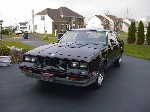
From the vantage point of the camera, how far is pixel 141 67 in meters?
12.0

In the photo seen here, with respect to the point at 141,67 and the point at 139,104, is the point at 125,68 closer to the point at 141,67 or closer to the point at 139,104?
the point at 141,67

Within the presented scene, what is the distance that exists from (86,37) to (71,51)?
187 centimetres

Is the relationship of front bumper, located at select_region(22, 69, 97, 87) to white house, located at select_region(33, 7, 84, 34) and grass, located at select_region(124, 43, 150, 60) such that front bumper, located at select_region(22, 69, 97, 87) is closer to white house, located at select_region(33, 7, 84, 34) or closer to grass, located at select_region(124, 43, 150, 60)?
grass, located at select_region(124, 43, 150, 60)

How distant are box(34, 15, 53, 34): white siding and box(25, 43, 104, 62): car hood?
182 ft

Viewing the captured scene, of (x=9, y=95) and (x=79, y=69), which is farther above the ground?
(x=79, y=69)

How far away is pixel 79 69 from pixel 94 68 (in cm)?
56

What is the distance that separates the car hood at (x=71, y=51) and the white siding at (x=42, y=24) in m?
55.6

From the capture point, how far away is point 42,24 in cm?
6538

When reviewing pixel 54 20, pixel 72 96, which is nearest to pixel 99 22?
pixel 54 20

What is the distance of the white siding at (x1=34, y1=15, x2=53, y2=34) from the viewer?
63.1 meters

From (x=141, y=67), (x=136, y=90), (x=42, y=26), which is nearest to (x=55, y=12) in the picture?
(x=42, y=26)

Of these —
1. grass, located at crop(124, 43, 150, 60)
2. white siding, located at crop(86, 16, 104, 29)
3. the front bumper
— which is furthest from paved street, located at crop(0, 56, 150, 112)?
white siding, located at crop(86, 16, 104, 29)

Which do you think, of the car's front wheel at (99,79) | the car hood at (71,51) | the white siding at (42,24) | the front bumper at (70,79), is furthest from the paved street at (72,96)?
the white siding at (42,24)

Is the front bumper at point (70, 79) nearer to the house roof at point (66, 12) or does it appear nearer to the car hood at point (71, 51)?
the car hood at point (71, 51)
